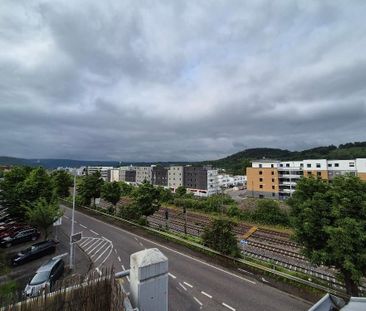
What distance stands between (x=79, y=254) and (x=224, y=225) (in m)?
13.8

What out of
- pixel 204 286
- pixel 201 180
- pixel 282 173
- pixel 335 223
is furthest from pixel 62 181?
pixel 282 173

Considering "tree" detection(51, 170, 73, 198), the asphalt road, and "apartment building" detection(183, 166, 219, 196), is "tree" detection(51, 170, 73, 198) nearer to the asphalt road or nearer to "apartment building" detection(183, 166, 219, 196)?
the asphalt road

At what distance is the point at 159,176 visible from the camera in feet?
361

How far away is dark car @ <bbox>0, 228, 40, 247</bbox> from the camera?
2503 cm

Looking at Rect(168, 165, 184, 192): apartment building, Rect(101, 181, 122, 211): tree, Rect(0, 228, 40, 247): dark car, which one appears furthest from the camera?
Rect(168, 165, 184, 192): apartment building

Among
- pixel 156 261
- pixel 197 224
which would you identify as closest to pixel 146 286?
pixel 156 261

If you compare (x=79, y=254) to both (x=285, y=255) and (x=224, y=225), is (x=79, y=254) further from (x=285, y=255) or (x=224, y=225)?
(x=285, y=255)

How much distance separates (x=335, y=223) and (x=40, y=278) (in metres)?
17.8

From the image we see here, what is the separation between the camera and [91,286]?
379cm

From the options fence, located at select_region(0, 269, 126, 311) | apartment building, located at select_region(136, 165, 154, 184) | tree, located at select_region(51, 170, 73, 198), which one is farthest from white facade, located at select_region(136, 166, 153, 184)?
fence, located at select_region(0, 269, 126, 311)

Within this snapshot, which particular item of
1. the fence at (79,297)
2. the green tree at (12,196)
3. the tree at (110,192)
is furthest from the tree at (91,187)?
the fence at (79,297)

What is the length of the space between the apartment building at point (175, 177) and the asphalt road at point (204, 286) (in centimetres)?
7684

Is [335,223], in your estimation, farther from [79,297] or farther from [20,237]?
[20,237]

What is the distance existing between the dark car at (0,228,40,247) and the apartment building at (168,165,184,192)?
7553 centimetres
